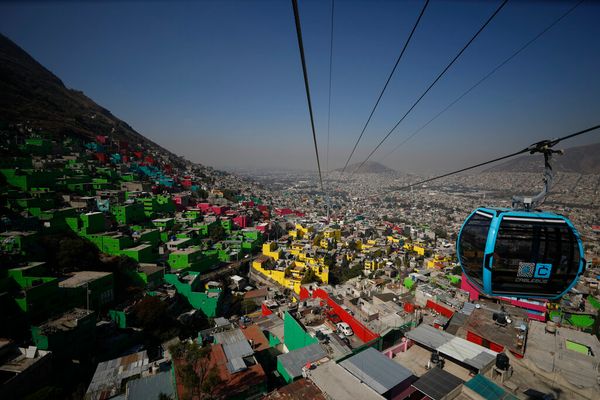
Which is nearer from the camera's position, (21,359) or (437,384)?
(437,384)

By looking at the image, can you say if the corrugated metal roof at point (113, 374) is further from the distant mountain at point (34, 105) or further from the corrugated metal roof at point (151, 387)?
the distant mountain at point (34, 105)

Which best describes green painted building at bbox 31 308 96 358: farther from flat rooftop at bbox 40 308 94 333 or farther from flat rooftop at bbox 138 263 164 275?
flat rooftop at bbox 138 263 164 275

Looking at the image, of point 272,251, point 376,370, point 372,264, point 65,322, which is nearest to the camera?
point 376,370

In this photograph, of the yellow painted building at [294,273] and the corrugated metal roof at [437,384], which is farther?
the yellow painted building at [294,273]

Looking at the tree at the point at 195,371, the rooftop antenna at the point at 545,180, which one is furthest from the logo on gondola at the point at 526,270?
the tree at the point at 195,371

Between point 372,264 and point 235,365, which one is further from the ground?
point 235,365

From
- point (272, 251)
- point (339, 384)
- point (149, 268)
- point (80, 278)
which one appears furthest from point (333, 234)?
point (339, 384)

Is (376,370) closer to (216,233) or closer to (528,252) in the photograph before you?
(528,252)
